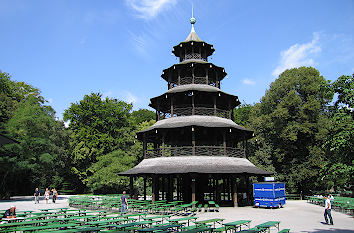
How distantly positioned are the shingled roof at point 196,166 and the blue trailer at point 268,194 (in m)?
1.29

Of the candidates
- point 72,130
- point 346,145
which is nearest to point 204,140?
point 346,145

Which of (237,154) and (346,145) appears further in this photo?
(237,154)

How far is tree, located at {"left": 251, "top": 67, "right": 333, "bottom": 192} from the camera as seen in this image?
143 ft

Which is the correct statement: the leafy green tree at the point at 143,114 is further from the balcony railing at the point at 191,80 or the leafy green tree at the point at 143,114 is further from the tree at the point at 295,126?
the balcony railing at the point at 191,80

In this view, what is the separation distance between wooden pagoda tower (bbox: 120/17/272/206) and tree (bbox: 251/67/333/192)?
1646 centimetres

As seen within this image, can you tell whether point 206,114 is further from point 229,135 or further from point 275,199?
point 275,199

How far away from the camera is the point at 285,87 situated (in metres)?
48.2

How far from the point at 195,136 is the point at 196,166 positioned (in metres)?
5.89

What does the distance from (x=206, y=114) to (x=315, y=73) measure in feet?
92.2

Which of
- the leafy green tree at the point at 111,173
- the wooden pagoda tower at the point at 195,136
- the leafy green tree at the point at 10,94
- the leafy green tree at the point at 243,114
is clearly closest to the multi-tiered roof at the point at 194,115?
the wooden pagoda tower at the point at 195,136

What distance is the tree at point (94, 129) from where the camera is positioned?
172 ft

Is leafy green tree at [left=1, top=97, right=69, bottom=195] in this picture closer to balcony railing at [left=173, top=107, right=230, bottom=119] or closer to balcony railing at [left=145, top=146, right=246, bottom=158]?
balcony railing at [left=145, top=146, right=246, bottom=158]

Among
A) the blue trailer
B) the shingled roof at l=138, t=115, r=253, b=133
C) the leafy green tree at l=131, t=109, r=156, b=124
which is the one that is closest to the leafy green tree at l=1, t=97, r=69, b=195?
the shingled roof at l=138, t=115, r=253, b=133

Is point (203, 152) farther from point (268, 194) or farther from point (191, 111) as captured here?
point (268, 194)
